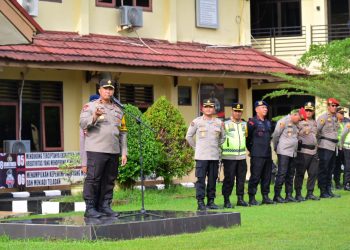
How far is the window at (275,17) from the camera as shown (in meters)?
33.7

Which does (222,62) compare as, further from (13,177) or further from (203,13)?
(13,177)

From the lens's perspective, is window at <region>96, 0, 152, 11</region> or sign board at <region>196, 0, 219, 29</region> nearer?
window at <region>96, 0, 152, 11</region>

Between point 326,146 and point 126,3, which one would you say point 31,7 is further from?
point 326,146

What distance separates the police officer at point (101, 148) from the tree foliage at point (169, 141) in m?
7.36

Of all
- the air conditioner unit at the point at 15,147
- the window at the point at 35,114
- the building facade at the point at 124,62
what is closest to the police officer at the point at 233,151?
the building facade at the point at 124,62

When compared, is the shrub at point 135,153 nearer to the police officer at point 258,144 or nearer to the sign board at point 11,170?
the police officer at point 258,144

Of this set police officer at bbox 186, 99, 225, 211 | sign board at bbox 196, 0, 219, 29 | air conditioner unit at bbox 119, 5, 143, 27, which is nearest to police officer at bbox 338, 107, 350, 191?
police officer at bbox 186, 99, 225, 211

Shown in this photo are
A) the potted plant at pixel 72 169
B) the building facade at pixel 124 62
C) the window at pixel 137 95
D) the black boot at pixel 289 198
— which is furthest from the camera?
the window at pixel 137 95

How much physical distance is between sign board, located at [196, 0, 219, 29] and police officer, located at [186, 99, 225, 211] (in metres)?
12.7

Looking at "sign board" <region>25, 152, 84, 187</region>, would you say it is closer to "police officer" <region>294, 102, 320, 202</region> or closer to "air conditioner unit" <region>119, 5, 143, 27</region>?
"air conditioner unit" <region>119, 5, 143, 27</region>

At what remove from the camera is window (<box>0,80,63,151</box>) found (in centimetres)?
2302

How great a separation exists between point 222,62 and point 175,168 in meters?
8.46

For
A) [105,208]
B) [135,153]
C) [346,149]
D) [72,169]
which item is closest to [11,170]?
[72,169]

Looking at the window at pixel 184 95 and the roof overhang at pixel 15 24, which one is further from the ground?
the roof overhang at pixel 15 24
